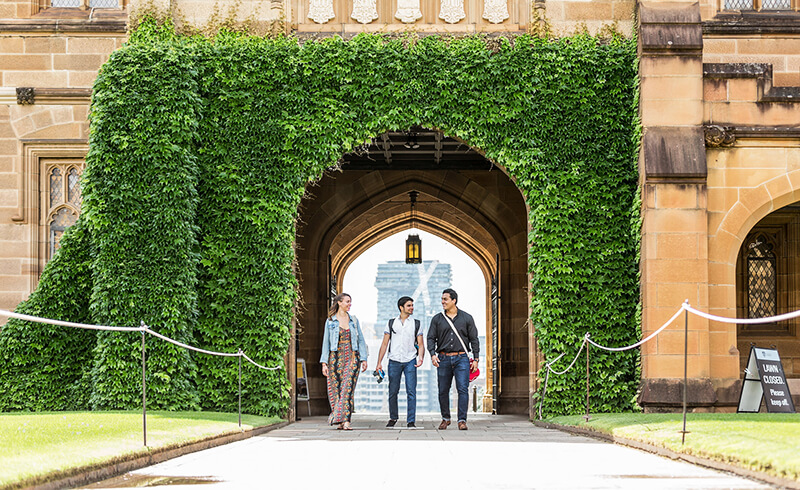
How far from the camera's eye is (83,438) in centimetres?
761

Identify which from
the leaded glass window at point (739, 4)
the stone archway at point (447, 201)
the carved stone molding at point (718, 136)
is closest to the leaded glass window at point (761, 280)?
the stone archway at point (447, 201)

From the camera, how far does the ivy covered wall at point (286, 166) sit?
13.9 meters

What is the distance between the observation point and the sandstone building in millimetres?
Result: 13531

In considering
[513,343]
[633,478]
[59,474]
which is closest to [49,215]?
[513,343]

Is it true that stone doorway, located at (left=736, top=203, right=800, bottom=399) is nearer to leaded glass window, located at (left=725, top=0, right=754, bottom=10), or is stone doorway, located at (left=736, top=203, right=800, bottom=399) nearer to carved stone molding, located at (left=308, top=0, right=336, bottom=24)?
leaded glass window, located at (left=725, top=0, right=754, bottom=10)

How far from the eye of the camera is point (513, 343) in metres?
20.2

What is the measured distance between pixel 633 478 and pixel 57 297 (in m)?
9.65

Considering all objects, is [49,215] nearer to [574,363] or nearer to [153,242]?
[153,242]

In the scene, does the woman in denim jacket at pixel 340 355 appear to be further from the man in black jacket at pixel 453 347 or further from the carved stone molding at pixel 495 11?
the carved stone molding at pixel 495 11

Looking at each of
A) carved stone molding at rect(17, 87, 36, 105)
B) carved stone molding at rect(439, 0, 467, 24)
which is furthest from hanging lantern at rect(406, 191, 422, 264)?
carved stone molding at rect(17, 87, 36, 105)

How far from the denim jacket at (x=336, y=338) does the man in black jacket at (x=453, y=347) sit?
0.83 metres

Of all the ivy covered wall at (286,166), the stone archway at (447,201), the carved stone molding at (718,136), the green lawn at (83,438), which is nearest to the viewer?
the green lawn at (83,438)

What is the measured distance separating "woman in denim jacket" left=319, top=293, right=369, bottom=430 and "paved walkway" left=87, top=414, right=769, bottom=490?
1.93 meters

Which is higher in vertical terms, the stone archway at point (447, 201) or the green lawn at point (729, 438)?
the stone archway at point (447, 201)
